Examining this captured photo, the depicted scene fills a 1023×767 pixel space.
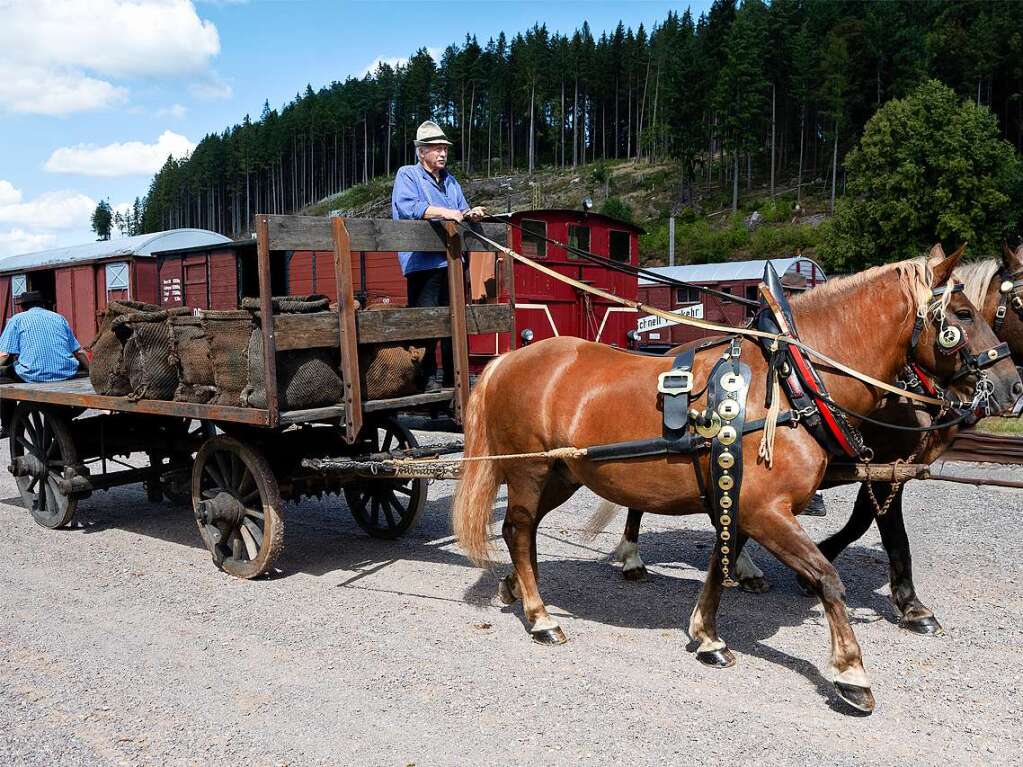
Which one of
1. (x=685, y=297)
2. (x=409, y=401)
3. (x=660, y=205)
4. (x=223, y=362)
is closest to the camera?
(x=223, y=362)

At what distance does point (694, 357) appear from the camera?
421cm

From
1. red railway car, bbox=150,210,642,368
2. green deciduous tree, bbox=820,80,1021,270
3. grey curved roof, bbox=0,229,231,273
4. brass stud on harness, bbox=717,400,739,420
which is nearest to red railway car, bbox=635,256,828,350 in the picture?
red railway car, bbox=150,210,642,368

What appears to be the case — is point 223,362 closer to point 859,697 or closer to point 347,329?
point 347,329

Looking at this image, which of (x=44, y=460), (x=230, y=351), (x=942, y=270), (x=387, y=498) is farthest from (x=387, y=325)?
(x=44, y=460)

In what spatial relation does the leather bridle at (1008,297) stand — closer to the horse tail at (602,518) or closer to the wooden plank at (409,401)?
the horse tail at (602,518)

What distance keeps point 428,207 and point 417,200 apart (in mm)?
241

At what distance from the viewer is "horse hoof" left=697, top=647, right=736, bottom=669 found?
414 cm

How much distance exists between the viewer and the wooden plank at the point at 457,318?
555 centimetres

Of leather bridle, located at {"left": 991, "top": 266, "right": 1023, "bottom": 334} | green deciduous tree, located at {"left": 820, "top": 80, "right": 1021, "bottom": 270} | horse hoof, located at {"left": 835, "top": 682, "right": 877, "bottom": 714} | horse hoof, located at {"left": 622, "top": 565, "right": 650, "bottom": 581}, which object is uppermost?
green deciduous tree, located at {"left": 820, "top": 80, "right": 1021, "bottom": 270}

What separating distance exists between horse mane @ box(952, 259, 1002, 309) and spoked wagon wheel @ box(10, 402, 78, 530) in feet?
22.0

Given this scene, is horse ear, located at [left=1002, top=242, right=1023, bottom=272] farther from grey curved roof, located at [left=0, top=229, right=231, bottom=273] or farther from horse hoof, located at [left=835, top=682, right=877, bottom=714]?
grey curved roof, located at [left=0, top=229, right=231, bottom=273]

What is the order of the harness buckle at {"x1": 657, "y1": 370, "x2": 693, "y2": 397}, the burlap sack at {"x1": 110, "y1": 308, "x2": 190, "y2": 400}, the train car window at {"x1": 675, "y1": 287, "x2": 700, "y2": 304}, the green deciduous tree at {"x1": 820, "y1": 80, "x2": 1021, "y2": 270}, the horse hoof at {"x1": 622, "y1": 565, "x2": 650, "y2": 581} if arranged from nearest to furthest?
1. the harness buckle at {"x1": 657, "y1": 370, "x2": 693, "y2": 397}
2. the horse hoof at {"x1": 622, "y1": 565, "x2": 650, "y2": 581}
3. the burlap sack at {"x1": 110, "y1": 308, "x2": 190, "y2": 400}
4. the train car window at {"x1": 675, "y1": 287, "x2": 700, "y2": 304}
5. the green deciduous tree at {"x1": 820, "y1": 80, "x2": 1021, "y2": 270}

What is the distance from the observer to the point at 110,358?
245 inches

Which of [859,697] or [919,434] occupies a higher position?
[919,434]
